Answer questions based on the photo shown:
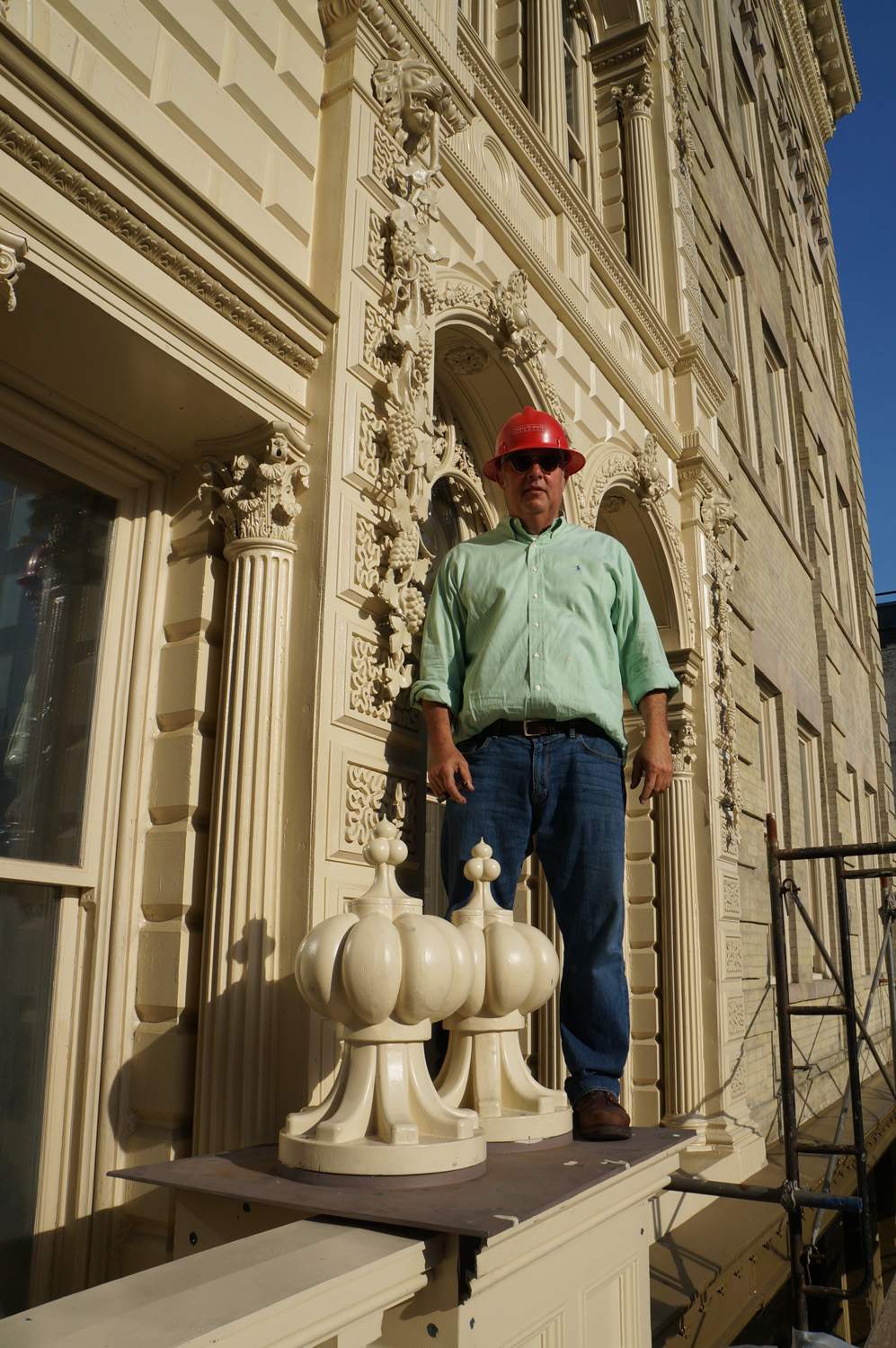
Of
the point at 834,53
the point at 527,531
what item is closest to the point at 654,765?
the point at 527,531

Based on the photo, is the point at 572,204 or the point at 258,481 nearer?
the point at 258,481

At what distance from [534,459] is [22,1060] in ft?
7.59

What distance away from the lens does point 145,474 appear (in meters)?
3.39

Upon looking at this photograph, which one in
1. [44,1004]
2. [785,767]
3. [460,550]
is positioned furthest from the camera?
[785,767]

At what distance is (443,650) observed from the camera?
3.22 m

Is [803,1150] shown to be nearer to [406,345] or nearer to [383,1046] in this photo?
[383,1046]

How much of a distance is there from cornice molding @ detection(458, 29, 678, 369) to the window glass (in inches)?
138

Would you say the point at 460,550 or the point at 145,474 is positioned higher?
the point at 145,474

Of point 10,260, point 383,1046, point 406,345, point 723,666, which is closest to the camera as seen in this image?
point 383,1046

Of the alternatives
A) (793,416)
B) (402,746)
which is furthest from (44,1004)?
(793,416)

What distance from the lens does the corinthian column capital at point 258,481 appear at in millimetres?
3232

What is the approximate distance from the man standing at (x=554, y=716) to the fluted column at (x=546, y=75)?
4.21m

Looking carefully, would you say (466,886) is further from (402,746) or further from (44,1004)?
(44,1004)

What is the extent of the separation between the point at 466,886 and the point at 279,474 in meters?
1.40
